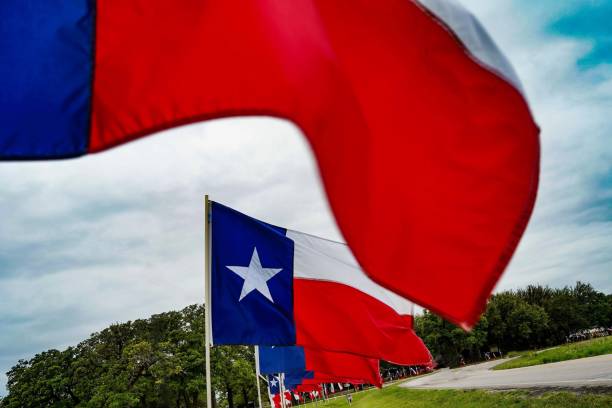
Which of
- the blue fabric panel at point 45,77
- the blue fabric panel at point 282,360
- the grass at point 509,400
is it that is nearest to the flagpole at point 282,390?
the blue fabric panel at point 282,360

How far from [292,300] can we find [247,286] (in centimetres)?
70

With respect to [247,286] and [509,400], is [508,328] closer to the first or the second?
[509,400]

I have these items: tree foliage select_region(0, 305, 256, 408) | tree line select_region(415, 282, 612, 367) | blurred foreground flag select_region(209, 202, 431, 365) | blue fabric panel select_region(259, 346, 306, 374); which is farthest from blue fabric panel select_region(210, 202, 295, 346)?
tree line select_region(415, 282, 612, 367)

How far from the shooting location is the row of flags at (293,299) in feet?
21.3

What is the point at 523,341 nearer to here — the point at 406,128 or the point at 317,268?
the point at 317,268

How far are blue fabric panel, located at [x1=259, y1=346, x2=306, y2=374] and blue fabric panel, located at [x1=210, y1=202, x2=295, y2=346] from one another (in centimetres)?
601

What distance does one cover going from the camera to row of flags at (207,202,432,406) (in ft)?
21.3

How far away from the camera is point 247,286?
22.1 ft

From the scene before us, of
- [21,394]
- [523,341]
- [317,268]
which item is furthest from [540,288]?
[317,268]

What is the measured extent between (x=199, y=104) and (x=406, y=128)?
109cm

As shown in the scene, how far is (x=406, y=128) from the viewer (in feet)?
8.05

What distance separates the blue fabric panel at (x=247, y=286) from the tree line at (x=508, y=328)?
193ft

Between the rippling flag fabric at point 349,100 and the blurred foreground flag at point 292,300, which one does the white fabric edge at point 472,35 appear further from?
the blurred foreground flag at point 292,300

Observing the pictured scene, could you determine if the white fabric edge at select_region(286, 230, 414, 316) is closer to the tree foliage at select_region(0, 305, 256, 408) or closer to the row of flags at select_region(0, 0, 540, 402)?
the row of flags at select_region(0, 0, 540, 402)
